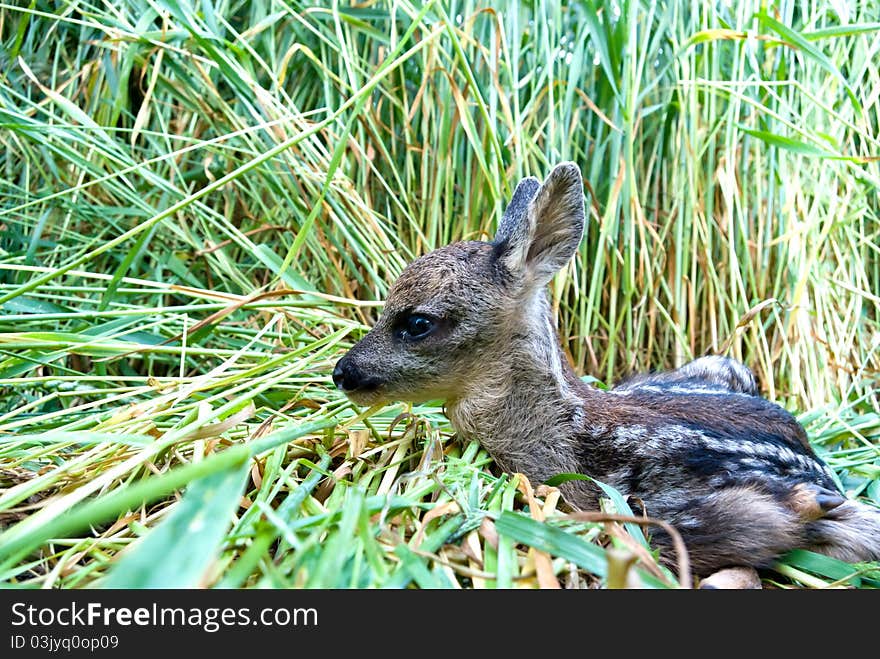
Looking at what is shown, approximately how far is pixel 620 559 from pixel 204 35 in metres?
2.89

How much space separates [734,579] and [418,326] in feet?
3.92

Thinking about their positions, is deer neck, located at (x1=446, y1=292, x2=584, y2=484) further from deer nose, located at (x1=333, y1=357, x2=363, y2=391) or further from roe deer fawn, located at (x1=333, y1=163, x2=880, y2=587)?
deer nose, located at (x1=333, y1=357, x2=363, y2=391)

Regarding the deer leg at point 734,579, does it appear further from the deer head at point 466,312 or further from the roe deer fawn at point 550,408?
the deer head at point 466,312

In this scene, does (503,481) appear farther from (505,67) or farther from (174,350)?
(505,67)

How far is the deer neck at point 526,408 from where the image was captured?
2543mm

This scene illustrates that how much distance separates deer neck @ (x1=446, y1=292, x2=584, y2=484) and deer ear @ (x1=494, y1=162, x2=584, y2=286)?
150 mm

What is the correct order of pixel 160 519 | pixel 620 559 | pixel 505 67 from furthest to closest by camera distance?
pixel 505 67
pixel 160 519
pixel 620 559

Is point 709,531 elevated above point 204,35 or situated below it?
below

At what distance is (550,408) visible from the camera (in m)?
2.59

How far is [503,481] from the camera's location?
228 centimetres

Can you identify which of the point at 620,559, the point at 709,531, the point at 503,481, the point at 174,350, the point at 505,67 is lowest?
the point at 709,531

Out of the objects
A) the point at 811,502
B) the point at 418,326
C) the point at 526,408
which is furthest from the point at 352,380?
the point at 811,502

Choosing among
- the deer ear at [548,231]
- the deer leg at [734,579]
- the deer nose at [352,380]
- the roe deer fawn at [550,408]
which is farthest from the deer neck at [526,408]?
the deer leg at [734,579]
